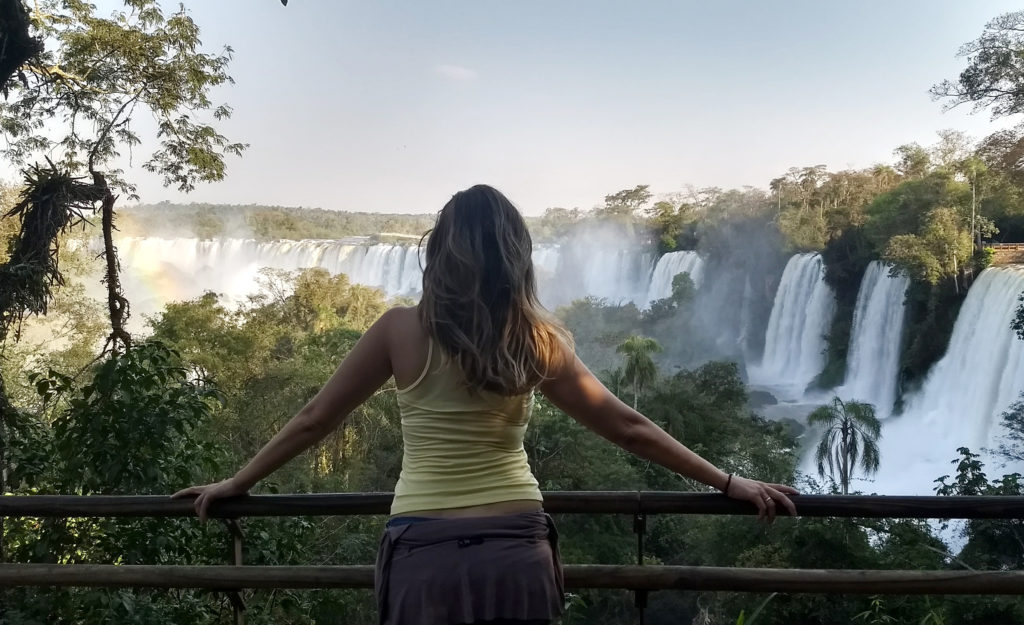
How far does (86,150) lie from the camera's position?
829 cm

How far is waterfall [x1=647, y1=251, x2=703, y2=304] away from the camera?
1124 inches

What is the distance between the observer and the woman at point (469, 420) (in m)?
0.96

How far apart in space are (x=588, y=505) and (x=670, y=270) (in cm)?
2868

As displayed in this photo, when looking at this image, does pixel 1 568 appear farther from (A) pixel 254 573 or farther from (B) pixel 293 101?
(B) pixel 293 101

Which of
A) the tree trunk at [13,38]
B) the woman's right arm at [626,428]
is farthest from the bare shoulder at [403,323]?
the tree trunk at [13,38]

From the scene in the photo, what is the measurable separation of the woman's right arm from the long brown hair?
76 mm

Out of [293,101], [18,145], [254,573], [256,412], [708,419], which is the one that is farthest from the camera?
[293,101]

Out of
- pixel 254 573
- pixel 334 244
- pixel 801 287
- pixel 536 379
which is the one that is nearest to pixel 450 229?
pixel 536 379

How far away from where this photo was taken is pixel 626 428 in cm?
113

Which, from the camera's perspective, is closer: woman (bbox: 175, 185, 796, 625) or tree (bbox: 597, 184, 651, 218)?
woman (bbox: 175, 185, 796, 625)

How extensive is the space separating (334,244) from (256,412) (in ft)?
82.6

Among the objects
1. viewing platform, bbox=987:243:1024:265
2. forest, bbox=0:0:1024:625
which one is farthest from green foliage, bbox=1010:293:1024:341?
viewing platform, bbox=987:243:1024:265

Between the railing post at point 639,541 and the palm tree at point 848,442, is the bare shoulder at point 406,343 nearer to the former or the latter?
the railing post at point 639,541

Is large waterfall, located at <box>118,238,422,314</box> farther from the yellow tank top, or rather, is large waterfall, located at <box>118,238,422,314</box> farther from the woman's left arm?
the yellow tank top
